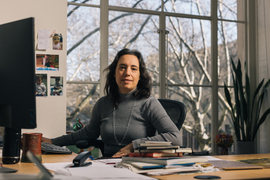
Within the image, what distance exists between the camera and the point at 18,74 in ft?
3.95

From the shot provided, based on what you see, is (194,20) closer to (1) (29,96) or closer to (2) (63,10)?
(2) (63,10)

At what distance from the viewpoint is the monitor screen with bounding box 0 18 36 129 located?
3.84ft

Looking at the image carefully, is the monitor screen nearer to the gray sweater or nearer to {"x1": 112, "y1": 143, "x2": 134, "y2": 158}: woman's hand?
{"x1": 112, "y1": 143, "x2": 134, "y2": 158}: woman's hand

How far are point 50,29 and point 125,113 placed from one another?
50.0 inches

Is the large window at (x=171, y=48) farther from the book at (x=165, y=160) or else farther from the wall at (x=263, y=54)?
the book at (x=165, y=160)

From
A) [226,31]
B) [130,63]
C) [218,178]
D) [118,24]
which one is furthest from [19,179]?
[226,31]

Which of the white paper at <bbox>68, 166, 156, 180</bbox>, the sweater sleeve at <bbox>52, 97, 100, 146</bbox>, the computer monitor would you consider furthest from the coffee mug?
the sweater sleeve at <bbox>52, 97, 100, 146</bbox>

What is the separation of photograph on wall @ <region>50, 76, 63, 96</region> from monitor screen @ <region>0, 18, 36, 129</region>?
1617 mm

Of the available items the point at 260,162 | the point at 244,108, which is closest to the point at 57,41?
the point at 260,162

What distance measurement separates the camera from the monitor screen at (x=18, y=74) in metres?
1.17

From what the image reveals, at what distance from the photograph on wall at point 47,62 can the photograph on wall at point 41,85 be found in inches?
2.9

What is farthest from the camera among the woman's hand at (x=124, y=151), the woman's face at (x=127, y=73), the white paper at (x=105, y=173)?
the woman's face at (x=127, y=73)

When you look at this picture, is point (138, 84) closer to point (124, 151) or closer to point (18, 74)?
point (124, 151)

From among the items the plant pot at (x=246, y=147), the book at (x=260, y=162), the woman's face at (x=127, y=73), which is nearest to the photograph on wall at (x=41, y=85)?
the woman's face at (x=127, y=73)
